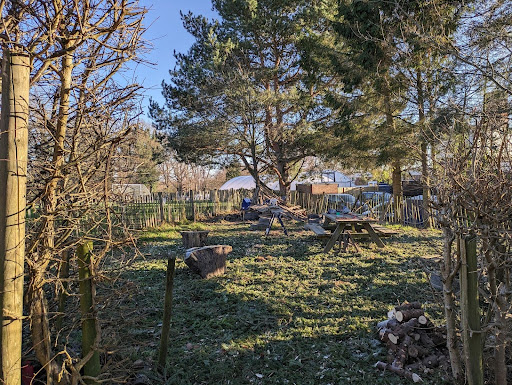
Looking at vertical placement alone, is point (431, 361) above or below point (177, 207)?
below

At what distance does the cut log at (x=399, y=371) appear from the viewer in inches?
113

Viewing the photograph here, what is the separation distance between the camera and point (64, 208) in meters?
1.96

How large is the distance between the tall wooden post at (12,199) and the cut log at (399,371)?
2872 mm

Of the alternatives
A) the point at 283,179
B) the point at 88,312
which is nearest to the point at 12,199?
the point at 88,312

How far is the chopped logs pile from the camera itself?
3.04 meters

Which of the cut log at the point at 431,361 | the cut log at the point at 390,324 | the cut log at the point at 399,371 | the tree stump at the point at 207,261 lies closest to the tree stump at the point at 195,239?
the tree stump at the point at 207,261

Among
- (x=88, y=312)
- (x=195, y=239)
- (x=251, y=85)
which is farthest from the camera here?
(x=251, y=85)

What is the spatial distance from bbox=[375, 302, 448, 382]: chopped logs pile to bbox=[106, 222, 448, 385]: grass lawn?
0.10m

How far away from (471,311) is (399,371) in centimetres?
113

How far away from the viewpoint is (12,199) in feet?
5.28

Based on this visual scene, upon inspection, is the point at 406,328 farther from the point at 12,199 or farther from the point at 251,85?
the point at 251,85

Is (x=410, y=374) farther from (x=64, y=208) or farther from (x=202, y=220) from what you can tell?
(x=202, y=220)

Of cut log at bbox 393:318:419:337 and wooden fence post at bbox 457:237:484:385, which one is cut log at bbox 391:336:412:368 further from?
wooden fence post at bbox 457:237:484:385

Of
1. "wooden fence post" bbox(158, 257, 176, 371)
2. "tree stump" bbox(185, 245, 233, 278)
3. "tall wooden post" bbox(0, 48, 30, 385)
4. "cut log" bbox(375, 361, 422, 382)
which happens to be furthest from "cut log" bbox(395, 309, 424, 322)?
"tree stump" bbox(185, 245, 233, 278)
